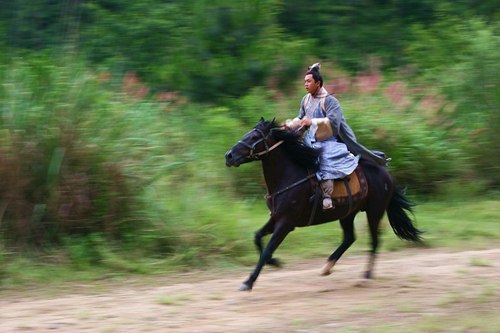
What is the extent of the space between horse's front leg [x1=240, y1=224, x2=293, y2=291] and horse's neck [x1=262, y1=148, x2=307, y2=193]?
0.46 meters

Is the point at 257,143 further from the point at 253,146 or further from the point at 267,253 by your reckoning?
the point at 267,253

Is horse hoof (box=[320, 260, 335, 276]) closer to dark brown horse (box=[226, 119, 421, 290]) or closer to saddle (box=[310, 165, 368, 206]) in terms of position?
dark brown horse (box=[226, 119, 421, 290])

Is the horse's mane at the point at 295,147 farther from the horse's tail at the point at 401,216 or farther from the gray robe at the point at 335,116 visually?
the horse's tail at the point at 401,216

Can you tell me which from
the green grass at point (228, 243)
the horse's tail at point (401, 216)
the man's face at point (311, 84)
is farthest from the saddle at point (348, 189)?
the green grass at point (228, 243)

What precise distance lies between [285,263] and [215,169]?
2899mm

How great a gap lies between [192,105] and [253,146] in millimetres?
8590

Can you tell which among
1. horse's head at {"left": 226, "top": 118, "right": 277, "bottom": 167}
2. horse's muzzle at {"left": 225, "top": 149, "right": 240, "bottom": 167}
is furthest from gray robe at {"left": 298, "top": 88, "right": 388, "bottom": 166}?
horse's muzzle at {"left": 225, "top": 149, "right": 240, "bottom": 167}

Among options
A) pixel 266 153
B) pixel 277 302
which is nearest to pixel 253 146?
pixel 266 153

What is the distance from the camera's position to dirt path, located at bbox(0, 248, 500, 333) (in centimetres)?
770

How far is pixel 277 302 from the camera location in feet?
28.1

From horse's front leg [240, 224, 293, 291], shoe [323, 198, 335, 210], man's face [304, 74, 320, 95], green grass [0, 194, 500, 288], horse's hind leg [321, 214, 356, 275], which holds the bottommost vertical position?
green grass [0, 194, 500, 288]

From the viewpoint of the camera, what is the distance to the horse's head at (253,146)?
29.0ft

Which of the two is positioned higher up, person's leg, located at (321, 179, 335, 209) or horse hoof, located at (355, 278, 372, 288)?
person's leg, located at (321, 179, 335, 209)

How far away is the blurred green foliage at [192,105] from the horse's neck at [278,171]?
2053mm
